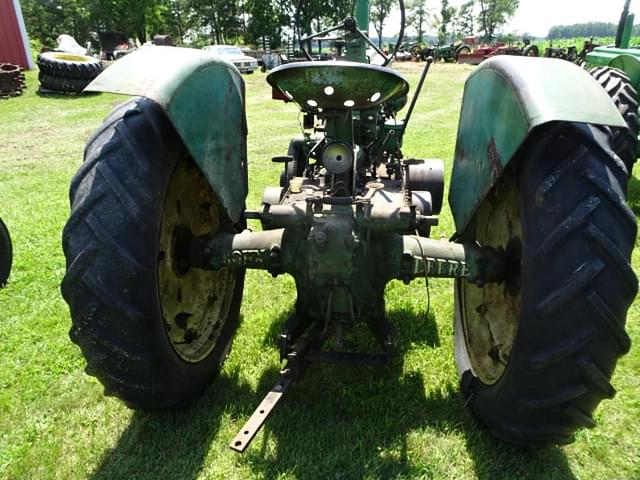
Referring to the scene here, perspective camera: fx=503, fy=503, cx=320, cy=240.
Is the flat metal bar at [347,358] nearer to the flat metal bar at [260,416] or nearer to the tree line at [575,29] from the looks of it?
the flat metal bar at [260,416]

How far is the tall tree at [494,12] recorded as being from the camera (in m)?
87.3

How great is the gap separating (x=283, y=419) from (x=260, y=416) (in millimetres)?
422

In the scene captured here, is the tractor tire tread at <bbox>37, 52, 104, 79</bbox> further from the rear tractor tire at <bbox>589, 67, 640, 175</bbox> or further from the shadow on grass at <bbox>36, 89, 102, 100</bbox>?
the rear tractor tire at <bbox>589, 67, 640, 175</bbox>

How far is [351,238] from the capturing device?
2.20m

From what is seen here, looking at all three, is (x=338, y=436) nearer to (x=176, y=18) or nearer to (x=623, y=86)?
(x=623, y=86)

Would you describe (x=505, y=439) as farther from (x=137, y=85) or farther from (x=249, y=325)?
(x=137, y=85)

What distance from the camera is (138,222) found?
6.61ft

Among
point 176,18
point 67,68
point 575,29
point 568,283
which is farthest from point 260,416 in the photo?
point 575,29

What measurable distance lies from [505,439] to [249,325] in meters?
1.87

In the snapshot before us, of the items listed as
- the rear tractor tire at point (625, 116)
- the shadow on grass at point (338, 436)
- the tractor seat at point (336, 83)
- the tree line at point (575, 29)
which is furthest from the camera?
the tree line at point (575, 29)

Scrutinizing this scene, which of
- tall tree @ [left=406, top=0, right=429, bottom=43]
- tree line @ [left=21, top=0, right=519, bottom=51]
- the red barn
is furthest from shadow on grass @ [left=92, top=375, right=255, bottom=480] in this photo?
tall tree @ [left=406, top=0, right=429, bottom=43]

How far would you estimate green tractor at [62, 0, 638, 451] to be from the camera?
1.87 meters

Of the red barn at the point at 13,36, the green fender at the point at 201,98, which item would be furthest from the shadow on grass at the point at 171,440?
the red barn at the point at 13,36

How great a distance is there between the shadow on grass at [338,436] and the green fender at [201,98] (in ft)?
3.48
